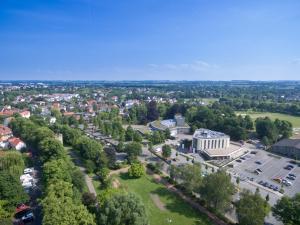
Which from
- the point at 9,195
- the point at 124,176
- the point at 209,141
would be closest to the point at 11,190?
the point at 9,195

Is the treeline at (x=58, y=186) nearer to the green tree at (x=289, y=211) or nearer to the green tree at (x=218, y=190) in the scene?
the green tree at (x=218, y=190)

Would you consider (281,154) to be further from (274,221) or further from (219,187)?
(219,187)

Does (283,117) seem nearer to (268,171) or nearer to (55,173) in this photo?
(268,171)

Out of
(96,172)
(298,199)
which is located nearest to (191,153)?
(96,172)

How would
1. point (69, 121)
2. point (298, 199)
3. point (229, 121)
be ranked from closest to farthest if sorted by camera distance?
point (298, 199)
point (229, 121)
point (69, 121)

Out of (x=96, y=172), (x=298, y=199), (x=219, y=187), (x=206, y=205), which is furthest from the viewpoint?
(x=96, y=172)

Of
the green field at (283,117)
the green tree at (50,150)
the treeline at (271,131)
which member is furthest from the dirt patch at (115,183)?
the green field at (283,117)

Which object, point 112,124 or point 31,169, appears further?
point 112,124

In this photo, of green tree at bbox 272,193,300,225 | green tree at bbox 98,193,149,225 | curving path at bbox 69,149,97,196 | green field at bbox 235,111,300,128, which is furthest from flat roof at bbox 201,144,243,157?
green field at bbox 235,111,300,128

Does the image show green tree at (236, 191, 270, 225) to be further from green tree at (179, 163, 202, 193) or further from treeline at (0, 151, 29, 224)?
treeline at (0, 151, 29, 224)
